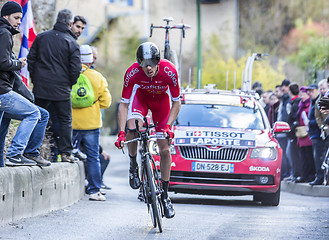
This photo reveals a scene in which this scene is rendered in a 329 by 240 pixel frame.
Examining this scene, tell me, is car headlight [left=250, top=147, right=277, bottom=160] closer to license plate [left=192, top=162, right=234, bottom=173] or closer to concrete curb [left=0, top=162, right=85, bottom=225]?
license plate [left=192, top=162, right=234, bottom=173]

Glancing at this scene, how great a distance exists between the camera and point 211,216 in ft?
37.0

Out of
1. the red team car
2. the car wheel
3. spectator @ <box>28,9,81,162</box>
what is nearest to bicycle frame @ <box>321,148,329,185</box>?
the red team car

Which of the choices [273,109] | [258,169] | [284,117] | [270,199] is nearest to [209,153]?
[258,169]

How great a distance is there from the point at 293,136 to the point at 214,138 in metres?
6.02

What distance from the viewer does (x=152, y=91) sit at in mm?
9828

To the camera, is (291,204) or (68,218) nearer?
(68,218)

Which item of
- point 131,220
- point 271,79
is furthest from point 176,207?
point 271,79

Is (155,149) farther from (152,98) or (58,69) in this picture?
(152,98)

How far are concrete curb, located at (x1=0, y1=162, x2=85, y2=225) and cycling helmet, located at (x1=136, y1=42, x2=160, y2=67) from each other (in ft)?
5.97

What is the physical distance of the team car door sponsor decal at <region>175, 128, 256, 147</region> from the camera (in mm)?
13453

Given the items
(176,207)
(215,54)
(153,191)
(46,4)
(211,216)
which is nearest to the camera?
(153,191)

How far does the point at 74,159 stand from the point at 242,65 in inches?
1010

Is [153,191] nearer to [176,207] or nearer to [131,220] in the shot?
[131,220]

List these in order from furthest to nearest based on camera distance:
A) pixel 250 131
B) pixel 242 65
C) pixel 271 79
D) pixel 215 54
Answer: pixel 215 54 < pixel 242 65 < pixel 271 79 < pixel 250 131
